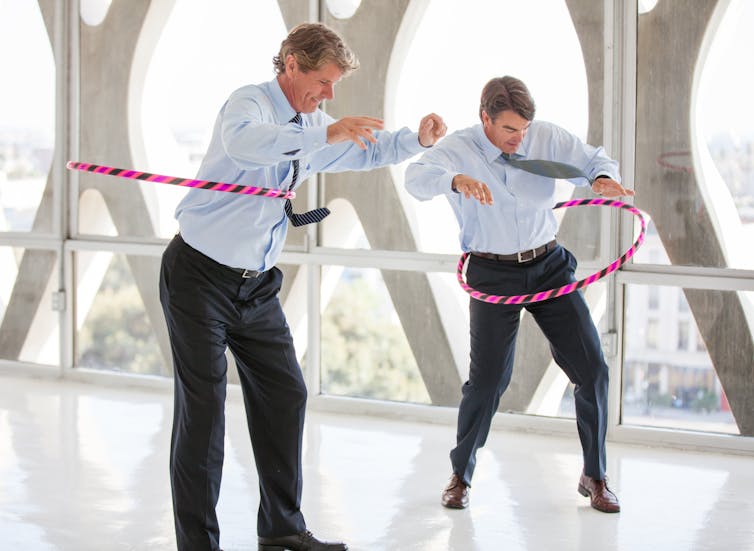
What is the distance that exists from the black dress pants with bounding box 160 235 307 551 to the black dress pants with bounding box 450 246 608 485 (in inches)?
35.4

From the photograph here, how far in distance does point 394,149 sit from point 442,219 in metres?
2.52

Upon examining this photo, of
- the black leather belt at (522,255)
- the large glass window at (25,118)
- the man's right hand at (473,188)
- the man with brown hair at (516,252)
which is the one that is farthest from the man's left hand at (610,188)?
the large glass window at (25,118)

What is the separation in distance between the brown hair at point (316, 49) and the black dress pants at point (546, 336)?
4.14 ft

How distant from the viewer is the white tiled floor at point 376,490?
12.7ft

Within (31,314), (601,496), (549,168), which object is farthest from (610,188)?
(31,314)

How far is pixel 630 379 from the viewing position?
5.40 m

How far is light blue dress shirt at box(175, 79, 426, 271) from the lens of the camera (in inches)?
120

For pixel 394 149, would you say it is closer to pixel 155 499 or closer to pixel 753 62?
pixel 155 499

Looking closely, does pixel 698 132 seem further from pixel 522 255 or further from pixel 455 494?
pixel 455 494

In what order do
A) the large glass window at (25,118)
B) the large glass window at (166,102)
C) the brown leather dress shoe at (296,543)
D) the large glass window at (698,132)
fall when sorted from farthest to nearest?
1. the large glass window at (25,118)
2. the large glass window at (166,102)
3. the large glass window at (698,132)
4. the brown leather dress shoe at (296,543)

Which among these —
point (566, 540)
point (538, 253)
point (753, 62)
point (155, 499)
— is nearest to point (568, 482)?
point (566, 540)

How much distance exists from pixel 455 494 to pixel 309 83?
183 cm

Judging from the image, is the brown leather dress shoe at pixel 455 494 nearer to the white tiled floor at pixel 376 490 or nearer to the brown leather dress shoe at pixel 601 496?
the white tiled floor at pixel 376 490

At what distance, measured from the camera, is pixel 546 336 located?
413 cm
